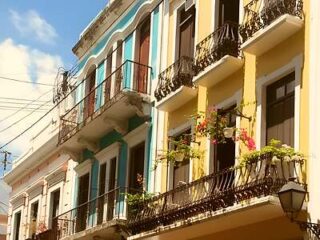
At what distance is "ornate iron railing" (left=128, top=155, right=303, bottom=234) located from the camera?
10.6 metres

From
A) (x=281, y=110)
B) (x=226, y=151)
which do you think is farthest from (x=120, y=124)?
(x=281, y=110)

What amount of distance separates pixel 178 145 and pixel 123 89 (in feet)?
10.7

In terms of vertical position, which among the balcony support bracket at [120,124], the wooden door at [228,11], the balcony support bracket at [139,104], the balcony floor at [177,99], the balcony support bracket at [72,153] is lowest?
the balcony floor at [177,99]

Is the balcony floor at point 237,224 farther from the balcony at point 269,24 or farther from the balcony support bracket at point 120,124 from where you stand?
the balcony support bracket at point 120,124

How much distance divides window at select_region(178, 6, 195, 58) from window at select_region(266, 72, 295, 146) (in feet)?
11.4

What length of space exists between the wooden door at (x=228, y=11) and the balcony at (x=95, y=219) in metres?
4.63

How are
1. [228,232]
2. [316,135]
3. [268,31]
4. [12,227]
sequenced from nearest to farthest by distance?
1. [316,135]
2. [268,31]
3. [228,232]
4. [12,227]

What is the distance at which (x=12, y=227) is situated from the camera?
26016mm

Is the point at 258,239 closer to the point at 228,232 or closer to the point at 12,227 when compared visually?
the point at 228,232

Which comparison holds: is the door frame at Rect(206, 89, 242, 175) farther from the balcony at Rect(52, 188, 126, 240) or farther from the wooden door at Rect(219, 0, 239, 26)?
the balcony at Rect(52, 188, 126, 240)

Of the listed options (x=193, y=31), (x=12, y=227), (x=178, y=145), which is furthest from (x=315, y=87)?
(x=12, y=227)

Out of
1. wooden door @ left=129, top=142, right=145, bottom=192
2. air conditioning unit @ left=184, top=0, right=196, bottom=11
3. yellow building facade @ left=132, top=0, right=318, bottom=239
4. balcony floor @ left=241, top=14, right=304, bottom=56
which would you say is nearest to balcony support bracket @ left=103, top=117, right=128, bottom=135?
wooden door @ left=129, top=142, right=145, bottom=192

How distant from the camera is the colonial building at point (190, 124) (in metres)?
11.0

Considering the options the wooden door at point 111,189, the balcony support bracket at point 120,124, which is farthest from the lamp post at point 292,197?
the balcony support bracket at point 120,124
